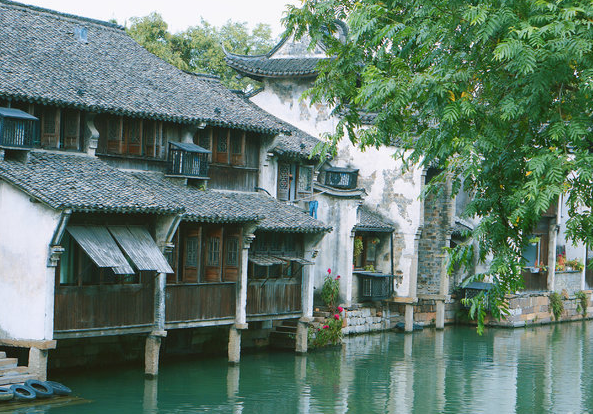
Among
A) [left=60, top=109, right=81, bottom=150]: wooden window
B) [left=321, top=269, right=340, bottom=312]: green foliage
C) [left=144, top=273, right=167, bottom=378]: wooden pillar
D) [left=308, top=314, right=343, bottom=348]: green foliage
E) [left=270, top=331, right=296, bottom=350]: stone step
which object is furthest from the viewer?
[left=321, top=269, right=340, bottom=312]: green foliage

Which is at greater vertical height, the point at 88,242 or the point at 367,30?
the point at 367,30

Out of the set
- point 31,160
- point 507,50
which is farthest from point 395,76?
point 31,160

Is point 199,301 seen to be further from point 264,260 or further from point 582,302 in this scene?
point 582,302

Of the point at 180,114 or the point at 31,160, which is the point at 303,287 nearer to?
the point at 180,114

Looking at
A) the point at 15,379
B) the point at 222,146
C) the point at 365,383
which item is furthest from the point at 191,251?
the point at 15,379

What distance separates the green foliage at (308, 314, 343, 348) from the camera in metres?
29.5

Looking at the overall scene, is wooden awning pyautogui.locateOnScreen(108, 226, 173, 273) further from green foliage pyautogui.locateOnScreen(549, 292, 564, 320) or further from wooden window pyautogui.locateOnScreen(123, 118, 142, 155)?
green foliage pyautogui.locateOnScreen(549, 292, 564, 320)

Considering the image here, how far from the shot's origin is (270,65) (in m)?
35.8

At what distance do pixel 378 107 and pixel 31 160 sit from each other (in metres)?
8.70

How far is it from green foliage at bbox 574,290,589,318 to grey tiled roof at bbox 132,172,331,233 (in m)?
21.0

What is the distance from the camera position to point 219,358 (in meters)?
27.0

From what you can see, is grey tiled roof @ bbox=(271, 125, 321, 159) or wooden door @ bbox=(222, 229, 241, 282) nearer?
wooden door @ bbox=(222, 229, 241, 282)

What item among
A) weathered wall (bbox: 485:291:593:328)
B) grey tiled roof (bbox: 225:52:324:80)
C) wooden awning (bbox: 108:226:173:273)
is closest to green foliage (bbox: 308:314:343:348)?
wooden awning (bbox: 108:226:173:273)

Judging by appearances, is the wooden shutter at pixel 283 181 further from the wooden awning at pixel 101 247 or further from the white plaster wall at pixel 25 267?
the white plaster wall at pixel 25 267
